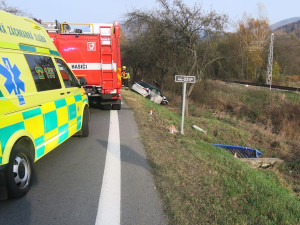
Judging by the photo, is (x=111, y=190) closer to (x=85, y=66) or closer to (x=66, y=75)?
(x=66, y=75)

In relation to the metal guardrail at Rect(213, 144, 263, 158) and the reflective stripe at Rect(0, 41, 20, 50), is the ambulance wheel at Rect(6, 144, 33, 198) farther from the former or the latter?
the metal guardrail at Rect(213, 144, 263, 158)

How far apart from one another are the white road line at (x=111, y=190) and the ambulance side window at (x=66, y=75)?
156 centimetres

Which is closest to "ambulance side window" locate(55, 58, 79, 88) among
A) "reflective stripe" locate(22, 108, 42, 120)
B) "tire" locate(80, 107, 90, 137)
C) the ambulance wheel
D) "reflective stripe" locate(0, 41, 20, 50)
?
"tire" locate(80, 107, 90, 137)

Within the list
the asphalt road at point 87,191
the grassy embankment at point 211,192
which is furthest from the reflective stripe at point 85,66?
the grassy embankment at point 211,192

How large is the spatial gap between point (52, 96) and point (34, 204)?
1808mm

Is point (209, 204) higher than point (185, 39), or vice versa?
point (185, 39)

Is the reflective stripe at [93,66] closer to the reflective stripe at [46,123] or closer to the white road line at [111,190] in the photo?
the reflective stripe at [46,123]

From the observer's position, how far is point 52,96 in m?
4.16

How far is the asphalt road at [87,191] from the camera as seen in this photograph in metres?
2.79

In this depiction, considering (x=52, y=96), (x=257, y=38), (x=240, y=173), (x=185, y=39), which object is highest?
(x=257, y=38)

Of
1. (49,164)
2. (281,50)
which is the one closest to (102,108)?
(49,164)

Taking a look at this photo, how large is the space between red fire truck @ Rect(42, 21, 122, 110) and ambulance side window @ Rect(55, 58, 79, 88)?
3464 mm

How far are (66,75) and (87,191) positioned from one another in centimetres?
269

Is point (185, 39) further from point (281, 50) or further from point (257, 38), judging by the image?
point (257, 38)
